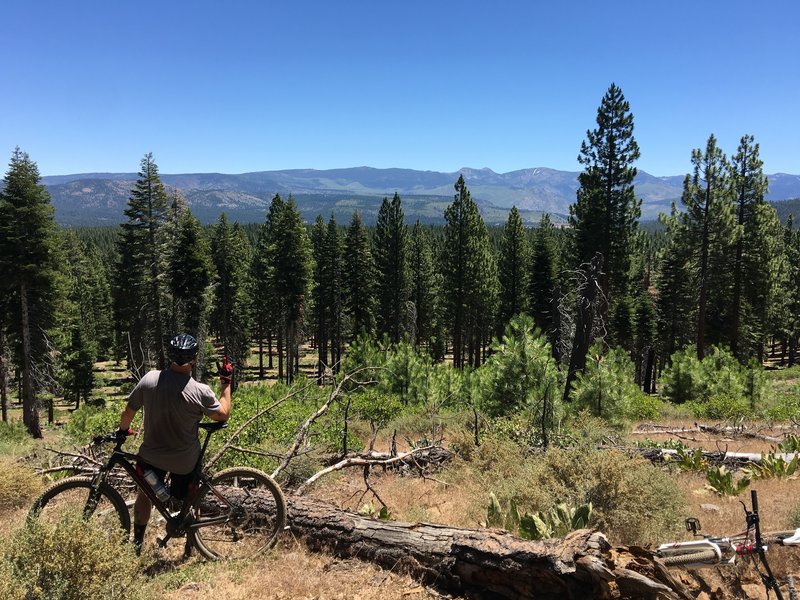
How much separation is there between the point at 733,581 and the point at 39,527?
19.9 feet

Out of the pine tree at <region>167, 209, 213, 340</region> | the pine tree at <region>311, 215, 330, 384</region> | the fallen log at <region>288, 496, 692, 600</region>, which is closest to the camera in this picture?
the fallen log at <region>288, 496, 692, 600</region>

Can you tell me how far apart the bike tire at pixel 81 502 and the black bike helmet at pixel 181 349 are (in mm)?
1421

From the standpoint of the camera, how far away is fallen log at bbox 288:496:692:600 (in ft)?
12.6

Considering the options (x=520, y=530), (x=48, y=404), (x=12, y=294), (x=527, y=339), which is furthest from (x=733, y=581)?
(x=48, y=404)

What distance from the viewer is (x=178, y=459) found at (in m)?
4.67

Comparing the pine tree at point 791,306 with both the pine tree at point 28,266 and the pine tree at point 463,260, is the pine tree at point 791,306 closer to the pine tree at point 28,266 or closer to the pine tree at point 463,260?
the pine tree at point 463,260

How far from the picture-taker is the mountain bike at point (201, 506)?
184 inches

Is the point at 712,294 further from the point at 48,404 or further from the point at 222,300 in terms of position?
the point at 48,404

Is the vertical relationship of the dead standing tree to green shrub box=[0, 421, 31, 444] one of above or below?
above

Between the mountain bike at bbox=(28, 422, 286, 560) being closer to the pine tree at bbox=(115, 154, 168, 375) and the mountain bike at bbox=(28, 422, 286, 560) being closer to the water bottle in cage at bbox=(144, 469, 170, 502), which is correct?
the water bottle in cage at bbox=(144, 469, 170, 502)

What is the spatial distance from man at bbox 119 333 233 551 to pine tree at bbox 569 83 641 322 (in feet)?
74.9

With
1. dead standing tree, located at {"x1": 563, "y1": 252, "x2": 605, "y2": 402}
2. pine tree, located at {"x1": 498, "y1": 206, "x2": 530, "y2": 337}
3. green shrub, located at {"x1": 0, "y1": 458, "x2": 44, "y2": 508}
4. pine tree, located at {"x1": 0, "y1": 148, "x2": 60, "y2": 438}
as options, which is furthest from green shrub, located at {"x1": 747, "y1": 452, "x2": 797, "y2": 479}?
pine tree, located at {"x1": 498, "y1": 206, "x2": 530, "y2": 337}

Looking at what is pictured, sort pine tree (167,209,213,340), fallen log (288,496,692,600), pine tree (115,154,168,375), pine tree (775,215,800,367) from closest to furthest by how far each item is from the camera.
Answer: fallen log (288,496,692,600)
pine tree (115,154,168,375)
pine tree (167,209,213,340)
pine tree (775,215,800,367)

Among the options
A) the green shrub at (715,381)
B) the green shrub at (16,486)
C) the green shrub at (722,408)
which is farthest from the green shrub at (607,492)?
the green shrub at (715,381)
